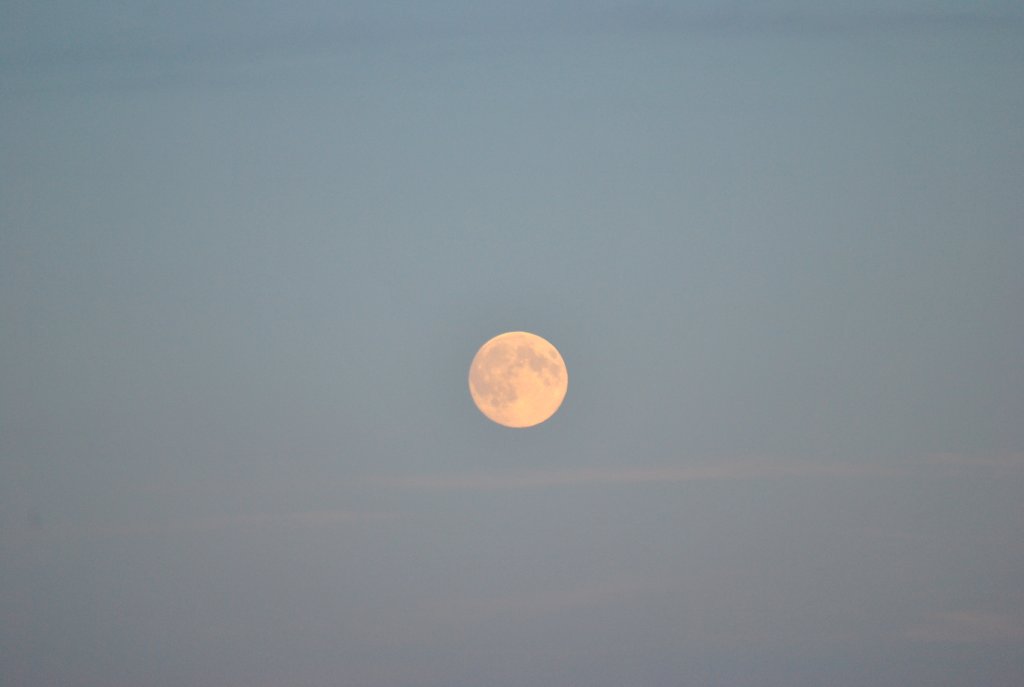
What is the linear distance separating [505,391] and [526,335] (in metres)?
2.21

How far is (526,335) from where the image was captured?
60.7 m

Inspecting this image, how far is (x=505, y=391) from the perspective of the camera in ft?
200
